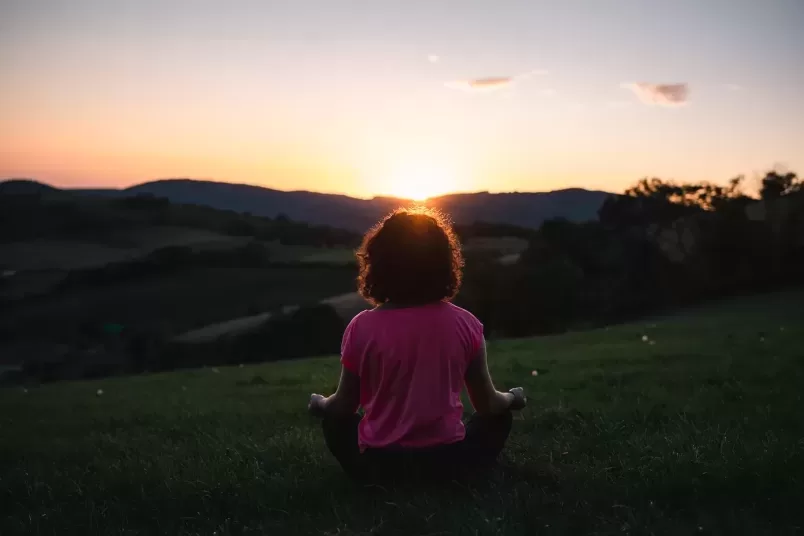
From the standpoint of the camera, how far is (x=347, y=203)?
164 ft

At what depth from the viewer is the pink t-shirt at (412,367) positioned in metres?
3.95

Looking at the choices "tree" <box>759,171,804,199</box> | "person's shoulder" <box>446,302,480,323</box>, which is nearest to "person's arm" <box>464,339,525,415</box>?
"person's shoulder" <box>446,302,480,323</box>

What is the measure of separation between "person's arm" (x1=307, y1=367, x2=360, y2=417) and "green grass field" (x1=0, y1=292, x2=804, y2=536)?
559 millimetres

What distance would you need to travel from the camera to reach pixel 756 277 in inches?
1731

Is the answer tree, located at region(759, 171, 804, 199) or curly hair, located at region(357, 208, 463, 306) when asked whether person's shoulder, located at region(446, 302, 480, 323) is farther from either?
tree, located at region(759, 171, 804, 199)

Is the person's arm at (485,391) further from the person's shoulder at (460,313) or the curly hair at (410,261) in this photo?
the curly hair at (410,261)

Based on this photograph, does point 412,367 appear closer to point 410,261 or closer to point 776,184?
point 410,261

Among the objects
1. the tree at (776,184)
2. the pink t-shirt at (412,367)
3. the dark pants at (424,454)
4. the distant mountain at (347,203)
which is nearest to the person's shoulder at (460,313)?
the pink t-shirt at (412,367)

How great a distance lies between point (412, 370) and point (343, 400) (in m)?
0.52

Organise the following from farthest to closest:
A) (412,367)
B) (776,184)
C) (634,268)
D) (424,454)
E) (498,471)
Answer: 1. (776,184)
2. (634,268)
3. (498,471)
4. (424,454)
5. (412,367)

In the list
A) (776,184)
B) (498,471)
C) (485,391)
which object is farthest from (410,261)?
(776,184)

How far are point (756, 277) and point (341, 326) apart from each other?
27.6 meters

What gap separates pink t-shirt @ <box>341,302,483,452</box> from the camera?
395 centimetres

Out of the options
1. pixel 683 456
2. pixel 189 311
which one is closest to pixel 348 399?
pixel 683 456
